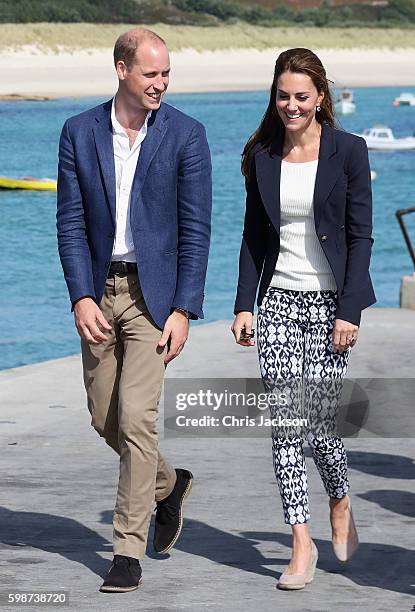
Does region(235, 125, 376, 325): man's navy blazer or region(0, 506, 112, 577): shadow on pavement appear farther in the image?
region(0, 506, 112, 577): shadow on pavement

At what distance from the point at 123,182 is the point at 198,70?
317 feet

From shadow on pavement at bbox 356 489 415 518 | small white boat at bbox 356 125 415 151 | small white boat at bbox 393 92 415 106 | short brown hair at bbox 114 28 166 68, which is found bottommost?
small white boat at bbox 393 92 415 106

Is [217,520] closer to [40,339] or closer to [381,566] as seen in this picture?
[381,566]

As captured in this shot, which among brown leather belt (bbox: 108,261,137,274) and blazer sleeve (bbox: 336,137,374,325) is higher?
blazer sleeve (bbox: 336,137,374,325)

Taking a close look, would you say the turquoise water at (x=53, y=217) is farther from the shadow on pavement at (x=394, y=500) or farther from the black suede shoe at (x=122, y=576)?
the black suede shoe at (x=122, y=576)

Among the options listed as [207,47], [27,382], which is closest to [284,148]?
[27,382]

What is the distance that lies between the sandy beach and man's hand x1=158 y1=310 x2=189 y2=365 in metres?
74.2

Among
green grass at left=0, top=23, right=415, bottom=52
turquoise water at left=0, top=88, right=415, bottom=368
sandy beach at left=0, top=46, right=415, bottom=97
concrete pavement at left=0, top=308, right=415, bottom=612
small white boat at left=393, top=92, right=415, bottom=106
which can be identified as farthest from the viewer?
small white boat at left=393, top=92, right=415, bottom=106

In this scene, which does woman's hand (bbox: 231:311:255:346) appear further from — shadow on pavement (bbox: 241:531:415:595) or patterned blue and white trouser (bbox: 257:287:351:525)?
shadow on pavement (bbox: 241:531:415:595)

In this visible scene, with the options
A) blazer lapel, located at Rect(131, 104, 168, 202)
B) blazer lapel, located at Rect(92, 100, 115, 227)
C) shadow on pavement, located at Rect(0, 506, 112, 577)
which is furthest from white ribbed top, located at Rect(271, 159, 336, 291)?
shadow on pavement, located at Rect(0, 506, 112, 577)

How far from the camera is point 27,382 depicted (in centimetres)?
993

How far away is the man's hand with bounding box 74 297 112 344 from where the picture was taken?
219 inches

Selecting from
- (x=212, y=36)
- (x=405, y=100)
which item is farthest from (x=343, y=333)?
(x=212, y=36)

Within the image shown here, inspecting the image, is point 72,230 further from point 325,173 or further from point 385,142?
point 385,142
